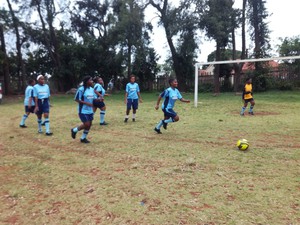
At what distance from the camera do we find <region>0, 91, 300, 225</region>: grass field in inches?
140

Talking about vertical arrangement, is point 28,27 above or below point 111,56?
above

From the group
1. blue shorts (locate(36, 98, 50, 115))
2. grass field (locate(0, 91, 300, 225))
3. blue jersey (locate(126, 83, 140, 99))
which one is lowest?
grass field (locate(0, 91, 300, 225))

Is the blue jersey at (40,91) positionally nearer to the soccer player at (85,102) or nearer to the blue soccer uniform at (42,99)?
the blue soccer uniform at (42,99)

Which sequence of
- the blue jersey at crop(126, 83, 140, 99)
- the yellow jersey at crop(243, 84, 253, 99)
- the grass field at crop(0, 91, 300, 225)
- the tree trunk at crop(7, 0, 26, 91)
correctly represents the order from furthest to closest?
the tree trunk at crop(7, 0, 26, 91), the yellow jersey at crop(243, 84, 253, 99), the blue jersey at crop(126, 83, 140, 99), the grass field at crop(0, 91, 300, 225)

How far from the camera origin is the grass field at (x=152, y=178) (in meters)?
3.56

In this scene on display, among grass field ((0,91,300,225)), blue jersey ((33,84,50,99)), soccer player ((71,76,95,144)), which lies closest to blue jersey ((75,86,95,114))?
soccer player ((71,76,95,144))

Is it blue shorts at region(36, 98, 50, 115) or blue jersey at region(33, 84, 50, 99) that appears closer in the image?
blue jersey at region(33, 84, 50, 99)

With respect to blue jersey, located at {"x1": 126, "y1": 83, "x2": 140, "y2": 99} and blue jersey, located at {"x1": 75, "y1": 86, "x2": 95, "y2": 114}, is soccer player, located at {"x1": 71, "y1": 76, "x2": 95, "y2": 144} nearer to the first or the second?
A: blue jersey, located at {"x1": 75, "y1": 86, "x2": 95, "y2": 114}

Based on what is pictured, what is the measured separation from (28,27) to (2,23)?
265cm

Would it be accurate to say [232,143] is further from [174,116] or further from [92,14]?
[92,14]

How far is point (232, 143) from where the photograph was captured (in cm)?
706

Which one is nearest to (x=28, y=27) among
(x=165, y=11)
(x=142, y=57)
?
(x=142, y=57)

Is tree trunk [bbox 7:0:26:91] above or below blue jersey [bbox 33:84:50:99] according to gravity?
above

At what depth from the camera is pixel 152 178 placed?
4730 mm
